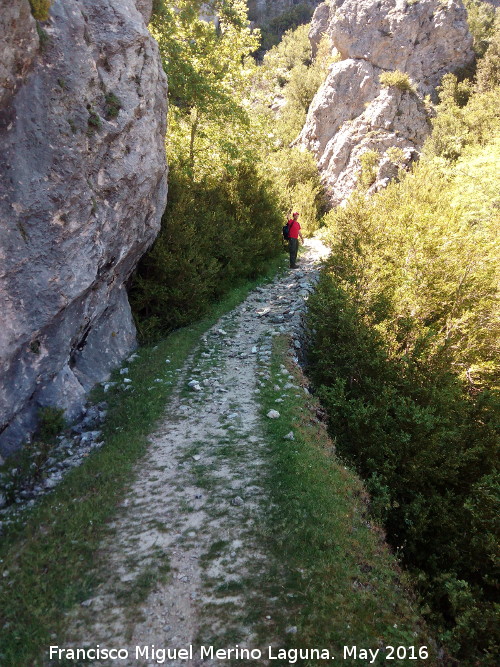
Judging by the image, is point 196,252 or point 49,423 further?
point 196,252

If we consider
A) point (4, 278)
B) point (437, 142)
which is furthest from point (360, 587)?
point (437, 142)

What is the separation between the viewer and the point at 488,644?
4668 mm

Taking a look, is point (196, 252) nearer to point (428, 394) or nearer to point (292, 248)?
point (428, 394)

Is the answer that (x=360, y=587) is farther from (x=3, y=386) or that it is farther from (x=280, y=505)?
(x=3, y=386)

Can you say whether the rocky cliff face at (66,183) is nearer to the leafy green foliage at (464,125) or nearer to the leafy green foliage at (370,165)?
the leafy green foliage at (370,165)

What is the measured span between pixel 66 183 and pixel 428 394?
8639 mm

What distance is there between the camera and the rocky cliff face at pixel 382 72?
3300 centimetres

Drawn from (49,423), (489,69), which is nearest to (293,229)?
(49,423)

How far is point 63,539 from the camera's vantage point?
17.1 feet

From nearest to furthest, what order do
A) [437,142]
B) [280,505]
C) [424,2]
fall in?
[280,505] → [437,142] → [424,2]

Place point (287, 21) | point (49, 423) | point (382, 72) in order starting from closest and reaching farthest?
point (49, 423), point (382, 72), point (287, 21)

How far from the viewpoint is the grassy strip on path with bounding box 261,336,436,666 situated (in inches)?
165

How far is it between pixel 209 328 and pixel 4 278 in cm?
766

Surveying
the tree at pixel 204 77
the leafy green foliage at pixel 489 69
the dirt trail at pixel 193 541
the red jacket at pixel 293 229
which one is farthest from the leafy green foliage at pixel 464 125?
the dirt trail at pixel 193 541
